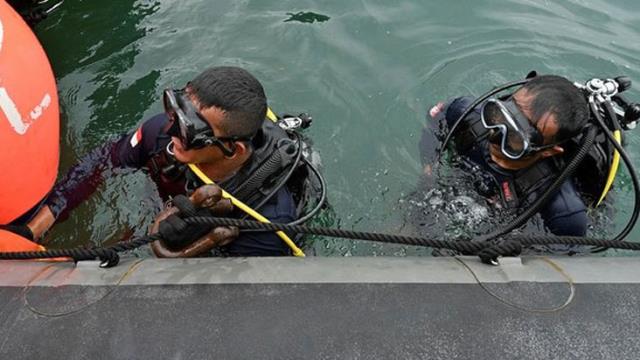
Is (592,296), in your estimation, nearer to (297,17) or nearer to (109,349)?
(109,349)

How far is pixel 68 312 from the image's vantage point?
167 centimetres

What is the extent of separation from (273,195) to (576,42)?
3931 mm

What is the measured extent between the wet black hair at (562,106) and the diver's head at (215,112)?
1.55 m

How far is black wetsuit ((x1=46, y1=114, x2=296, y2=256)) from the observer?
270cm

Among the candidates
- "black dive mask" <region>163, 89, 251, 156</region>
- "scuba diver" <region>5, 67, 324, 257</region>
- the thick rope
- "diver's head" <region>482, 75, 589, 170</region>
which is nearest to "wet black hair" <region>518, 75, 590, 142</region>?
"diver's head" <region>482, 75, 589, 170</region>

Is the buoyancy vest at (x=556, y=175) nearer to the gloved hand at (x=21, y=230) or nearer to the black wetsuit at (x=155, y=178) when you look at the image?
the black wetsuit at (x=155, y=178)

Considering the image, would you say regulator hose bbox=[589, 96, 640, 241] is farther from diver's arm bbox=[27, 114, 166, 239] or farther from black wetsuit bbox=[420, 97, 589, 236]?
diver's arm bbox=[27, 114, 166, 239]

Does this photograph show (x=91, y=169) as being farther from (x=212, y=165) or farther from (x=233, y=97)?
(x=233, y=97)

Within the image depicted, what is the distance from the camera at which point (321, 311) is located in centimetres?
168

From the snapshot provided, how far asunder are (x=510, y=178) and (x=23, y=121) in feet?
9.17

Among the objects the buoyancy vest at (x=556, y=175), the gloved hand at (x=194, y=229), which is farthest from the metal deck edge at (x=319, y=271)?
the buoyancy vest at (x=556, y=175)

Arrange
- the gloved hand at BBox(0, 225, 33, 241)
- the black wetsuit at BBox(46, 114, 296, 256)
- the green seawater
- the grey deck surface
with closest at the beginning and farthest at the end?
the grey deck surface
the gloved hand at BBox(0, 225, 33, 241)
the black wetsuit at BBox(46, 114, 296, 256)
the green seawater

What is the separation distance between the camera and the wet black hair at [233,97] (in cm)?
243

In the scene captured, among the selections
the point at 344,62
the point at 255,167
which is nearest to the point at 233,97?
the point at 255,167
